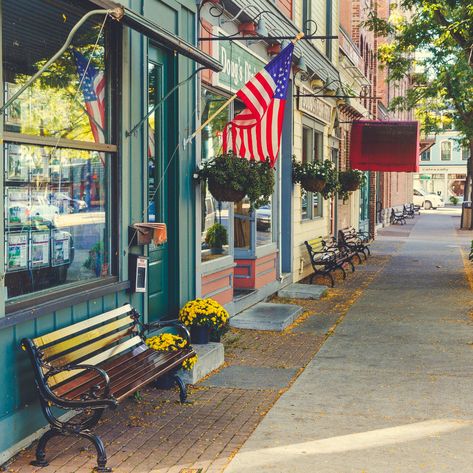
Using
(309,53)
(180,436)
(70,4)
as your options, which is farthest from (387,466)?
(309,53)

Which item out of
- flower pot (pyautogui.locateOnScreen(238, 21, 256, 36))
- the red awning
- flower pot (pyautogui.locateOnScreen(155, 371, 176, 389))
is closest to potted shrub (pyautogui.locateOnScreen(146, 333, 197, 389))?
flower pot (pyautogui.locateOnScreen(155, 371, 176, 389))

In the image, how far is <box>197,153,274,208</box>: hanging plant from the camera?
8766mm

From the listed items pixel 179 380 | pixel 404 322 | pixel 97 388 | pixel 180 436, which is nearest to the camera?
pixel 97 388

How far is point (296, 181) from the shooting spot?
1420 centimetres

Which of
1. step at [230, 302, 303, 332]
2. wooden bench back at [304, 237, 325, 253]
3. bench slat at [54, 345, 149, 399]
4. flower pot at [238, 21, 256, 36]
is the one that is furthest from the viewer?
wooden bench back at [304, 237, 325, 253]

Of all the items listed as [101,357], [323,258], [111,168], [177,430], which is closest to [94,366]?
[101,357]

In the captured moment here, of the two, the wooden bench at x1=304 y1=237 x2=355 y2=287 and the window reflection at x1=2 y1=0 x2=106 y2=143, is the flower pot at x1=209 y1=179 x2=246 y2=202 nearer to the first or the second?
the window reflection at x1=2 y1=0 x2=106 y2=143

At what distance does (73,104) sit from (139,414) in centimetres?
256

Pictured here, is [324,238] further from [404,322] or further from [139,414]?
[139,414]

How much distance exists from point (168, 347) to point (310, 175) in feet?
25.1

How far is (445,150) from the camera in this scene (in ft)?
243

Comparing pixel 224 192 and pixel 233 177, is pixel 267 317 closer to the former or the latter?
pixel 224 192

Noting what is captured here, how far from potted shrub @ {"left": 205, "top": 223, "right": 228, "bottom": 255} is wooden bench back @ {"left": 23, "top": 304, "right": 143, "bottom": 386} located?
292 centimetres

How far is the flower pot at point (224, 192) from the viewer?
8.84 m
